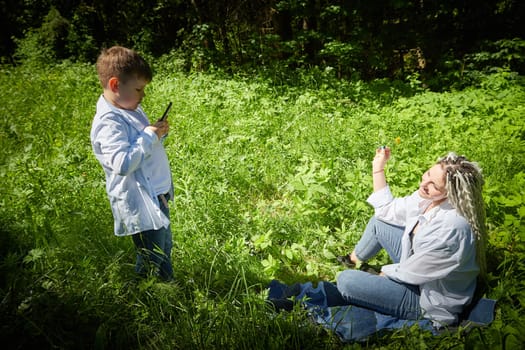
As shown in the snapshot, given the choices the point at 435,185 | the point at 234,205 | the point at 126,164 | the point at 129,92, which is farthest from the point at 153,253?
the point at 435,185

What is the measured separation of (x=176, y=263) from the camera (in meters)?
2.62

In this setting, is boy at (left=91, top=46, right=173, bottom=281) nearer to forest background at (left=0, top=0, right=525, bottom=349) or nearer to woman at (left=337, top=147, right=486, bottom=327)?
forest background at (left=0, top=0, right=525, bottom=349)

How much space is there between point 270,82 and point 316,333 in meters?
5.69

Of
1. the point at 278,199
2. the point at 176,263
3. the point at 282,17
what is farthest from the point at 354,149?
the point at 282,17

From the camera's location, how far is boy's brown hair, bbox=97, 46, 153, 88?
192 cm

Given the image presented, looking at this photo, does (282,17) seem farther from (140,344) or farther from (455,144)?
(140,344)

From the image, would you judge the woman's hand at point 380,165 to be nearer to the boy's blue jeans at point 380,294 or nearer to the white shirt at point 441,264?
the white shirt at point 441,264

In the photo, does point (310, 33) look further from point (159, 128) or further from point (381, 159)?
point (159, 128)

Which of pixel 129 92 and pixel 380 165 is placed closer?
pixel 129 92

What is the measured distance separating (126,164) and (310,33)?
7673 millimetres

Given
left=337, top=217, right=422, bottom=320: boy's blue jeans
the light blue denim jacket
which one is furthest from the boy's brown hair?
left=337, top=217, right=422, bottom=320: boy's blue jeans

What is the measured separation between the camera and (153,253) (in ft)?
7.20

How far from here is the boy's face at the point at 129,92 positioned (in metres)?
1.98

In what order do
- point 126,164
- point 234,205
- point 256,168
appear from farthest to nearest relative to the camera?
1. point 256,168
2. point 234,205
3. point 126,164
